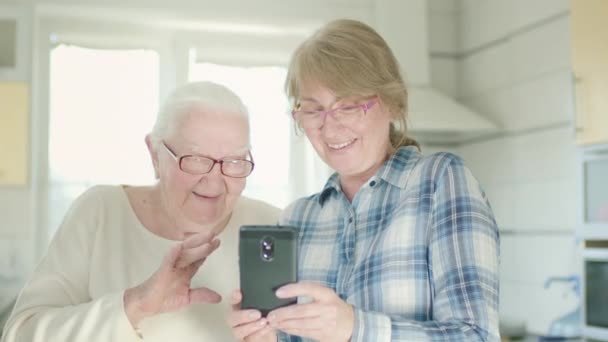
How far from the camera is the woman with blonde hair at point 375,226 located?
→ 89 centimetres

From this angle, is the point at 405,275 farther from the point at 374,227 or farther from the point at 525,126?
the point at 525,126

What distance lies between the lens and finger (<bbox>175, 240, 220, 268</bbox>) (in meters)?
1.11

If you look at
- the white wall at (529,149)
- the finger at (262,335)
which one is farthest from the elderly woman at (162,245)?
the white wall at (529,149)

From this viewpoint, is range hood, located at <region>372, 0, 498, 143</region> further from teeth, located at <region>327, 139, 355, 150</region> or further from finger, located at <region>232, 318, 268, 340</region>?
finger, located at <region>232, 318, 268, 340</region>

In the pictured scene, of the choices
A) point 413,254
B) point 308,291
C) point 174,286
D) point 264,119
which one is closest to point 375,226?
point 413,254

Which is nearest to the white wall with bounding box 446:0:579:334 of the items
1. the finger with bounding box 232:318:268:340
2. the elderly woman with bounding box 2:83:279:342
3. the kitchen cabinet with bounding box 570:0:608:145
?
the kitchen cabinet with bounding box 570:0:608:145

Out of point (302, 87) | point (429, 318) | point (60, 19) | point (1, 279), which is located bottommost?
point (1, 279)

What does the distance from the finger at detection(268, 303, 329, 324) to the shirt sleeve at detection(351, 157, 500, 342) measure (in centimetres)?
6

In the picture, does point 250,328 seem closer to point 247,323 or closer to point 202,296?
point 247,323

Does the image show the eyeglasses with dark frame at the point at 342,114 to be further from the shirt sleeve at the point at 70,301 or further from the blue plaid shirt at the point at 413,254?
the shirt sleeve at the point at 70,301

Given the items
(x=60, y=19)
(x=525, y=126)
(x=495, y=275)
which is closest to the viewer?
(x=495, y=275)

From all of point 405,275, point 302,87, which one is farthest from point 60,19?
point 405,275

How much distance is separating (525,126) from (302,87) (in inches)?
84.6

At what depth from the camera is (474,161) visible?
137 inches
